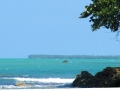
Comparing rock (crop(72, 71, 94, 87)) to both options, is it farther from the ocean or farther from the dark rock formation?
the ocean

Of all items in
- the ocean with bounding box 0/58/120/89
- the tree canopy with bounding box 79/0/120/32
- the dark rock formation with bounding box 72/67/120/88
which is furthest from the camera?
the ocean with bounding box 0/58/120/89

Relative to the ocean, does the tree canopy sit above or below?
above

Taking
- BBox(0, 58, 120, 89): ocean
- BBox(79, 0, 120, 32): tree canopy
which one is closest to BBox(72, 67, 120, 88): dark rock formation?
BBox(0, 58, 120, 89): ocean

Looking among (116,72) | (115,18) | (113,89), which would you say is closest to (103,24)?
(115,18)

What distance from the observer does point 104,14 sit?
21.3m

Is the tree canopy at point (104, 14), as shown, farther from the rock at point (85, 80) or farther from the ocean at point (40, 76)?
the rock at point (85, 80)

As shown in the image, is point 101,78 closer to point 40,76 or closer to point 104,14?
point 104,14

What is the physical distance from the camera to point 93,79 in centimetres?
2956

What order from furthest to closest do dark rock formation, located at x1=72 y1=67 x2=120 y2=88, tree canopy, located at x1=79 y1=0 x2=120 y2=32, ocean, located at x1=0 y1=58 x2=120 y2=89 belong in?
ocean, located at x1=0 y1=58 x2=120 y2=89, dark rock formation, located at x1=72 y1=67 x2=120 y2=88, tree canopy, located at x1=79 y1=0 x2=120 y2=32

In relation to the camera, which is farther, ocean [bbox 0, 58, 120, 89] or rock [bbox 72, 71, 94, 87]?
ocean [bbox 0, 58, 120, 89]

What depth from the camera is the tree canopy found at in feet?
69.7

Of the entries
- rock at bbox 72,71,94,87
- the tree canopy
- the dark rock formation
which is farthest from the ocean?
the tree canopy

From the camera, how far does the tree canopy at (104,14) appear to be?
836 inches

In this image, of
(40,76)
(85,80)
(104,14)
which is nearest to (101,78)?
(85,80)
